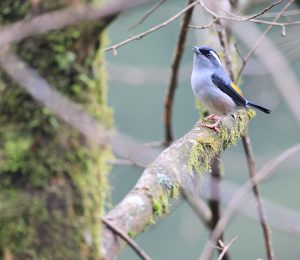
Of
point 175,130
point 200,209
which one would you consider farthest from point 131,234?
point 175,130

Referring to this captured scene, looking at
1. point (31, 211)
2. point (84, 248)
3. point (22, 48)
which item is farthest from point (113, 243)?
point (22, 48)

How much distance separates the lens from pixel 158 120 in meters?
22.4

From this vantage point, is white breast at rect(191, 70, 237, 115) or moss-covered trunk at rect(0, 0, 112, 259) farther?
white breast at rect(191, 70, 237, 115)

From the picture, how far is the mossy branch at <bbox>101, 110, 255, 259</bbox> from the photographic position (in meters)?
3.61

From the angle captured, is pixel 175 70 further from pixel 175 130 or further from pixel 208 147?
pixel 175 130

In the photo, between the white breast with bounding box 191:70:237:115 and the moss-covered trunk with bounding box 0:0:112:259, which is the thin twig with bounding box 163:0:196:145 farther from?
the moss-covered trunk with bounding box 0:0:112:259

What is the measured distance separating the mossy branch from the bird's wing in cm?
125

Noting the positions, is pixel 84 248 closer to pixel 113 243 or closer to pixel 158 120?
pixel 113 243

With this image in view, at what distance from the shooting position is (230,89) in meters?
5.83

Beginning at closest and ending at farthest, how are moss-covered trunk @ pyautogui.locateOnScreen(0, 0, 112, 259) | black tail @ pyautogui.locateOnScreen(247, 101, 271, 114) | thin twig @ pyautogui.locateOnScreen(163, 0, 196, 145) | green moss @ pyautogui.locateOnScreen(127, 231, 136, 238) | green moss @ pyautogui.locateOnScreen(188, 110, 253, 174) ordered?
1. moss-covered trunk @ pyautogui.locateOnScreen(0, 0, 112, 259)
2. green moss @ pyautogui.locateOnScreen(127, 231, 136, 238)
3. green moss @ pyautogui.locateOnScreen(188, 110, 253, 174)
4. thin twig @ pyautogui.locateOnScreen(163, 0, 196, 145)
5. black tail @ pyautogui.locateOnScreen(247, 101, 271, 114)

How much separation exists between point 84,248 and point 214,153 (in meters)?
1.43

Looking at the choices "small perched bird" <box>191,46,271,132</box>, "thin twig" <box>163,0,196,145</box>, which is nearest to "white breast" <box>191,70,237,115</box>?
"small perched bird" <box>191,46,271,132</box>

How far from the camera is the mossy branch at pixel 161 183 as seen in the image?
3.61 metres

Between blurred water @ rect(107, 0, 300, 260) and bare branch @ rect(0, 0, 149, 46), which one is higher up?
bare branch @ rect(0, 0, 149, 46)
